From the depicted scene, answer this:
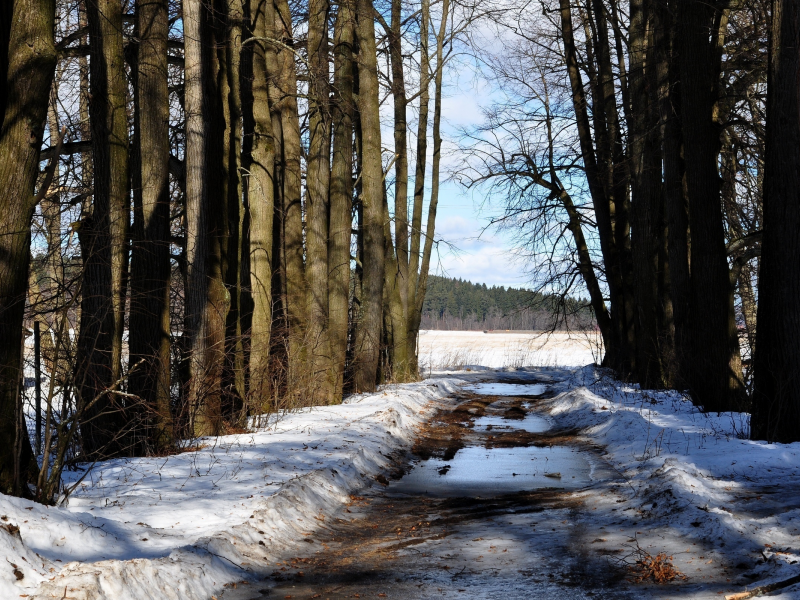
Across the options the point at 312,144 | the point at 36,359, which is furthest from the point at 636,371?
the point at 36,359

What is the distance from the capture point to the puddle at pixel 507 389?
956 inches

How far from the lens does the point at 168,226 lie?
10.6 metres

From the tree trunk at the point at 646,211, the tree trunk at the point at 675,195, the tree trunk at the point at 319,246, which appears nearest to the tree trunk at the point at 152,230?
the tree trunk at the point at 319,246

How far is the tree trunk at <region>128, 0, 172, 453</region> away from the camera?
984 cm

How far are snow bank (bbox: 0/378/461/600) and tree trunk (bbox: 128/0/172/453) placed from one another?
1.03 m

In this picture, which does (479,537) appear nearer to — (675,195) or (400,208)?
(675,195)

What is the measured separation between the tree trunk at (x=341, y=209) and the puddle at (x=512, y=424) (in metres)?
3.04

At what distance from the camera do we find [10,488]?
5758 millimetres

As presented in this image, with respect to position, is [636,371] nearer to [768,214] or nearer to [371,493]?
[768,214]

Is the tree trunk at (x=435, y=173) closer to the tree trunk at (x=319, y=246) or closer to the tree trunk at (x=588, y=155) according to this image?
the tree trunk at (x=588, y=155)

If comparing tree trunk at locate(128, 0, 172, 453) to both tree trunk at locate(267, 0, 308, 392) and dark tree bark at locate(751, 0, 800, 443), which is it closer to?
tree trunk at locate(267, 0, 308, 392)

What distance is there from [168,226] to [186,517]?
17.2 feet

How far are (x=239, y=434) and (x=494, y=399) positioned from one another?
1181 cm

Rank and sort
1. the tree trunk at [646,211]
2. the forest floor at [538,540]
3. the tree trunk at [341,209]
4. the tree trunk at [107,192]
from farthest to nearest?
the tree trunk at [646,211], the tree trunk at [341,209], the tree trunk at [107,192], the forest floor at [538,540]
